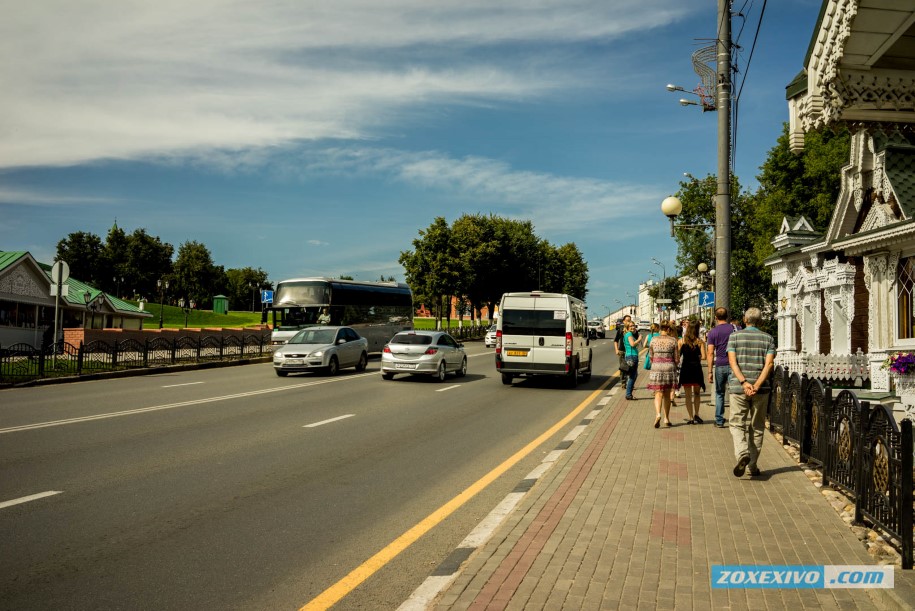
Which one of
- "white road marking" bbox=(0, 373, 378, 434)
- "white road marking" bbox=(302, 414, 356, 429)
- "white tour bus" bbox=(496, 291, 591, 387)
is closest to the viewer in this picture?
"white road marking" bbox=(0, 373, 378, 434)

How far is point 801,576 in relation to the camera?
15.3 feet

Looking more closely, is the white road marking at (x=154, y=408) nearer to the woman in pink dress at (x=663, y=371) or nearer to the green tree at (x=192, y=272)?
the woman in pink dress at (x=663, y=371)

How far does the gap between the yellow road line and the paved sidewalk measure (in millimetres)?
596

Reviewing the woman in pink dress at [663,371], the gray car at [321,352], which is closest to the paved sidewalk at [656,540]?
the woman in pink dress at [663,371]

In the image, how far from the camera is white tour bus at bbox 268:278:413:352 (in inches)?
1314

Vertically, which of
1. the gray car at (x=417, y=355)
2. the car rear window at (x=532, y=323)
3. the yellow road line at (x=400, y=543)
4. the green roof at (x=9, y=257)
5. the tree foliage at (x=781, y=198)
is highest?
the tree foliage at (x=781, y=198)

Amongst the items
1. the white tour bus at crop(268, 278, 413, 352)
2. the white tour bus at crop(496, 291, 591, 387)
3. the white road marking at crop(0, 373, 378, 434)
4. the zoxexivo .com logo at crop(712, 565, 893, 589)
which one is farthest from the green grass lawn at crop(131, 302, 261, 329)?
the zoxexivo .com logo at crop(712, 565, 893, 589)

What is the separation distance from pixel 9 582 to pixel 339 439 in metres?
6.14

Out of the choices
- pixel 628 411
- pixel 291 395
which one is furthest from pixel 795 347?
pixel 291 395

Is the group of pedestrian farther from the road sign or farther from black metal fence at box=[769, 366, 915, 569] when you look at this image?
the road sign

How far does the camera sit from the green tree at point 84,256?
92062mm

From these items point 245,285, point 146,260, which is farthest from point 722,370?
point 245,285

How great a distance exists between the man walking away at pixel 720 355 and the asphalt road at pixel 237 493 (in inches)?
104

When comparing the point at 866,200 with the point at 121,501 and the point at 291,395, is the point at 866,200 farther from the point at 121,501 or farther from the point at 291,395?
the point at 121,501
